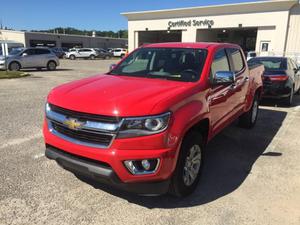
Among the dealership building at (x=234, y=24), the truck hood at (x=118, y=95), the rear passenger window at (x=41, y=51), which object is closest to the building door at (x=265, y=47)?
the dealership building at (x=234, y=24)

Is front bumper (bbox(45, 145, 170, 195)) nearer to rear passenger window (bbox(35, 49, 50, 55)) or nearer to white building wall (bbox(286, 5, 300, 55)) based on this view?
rear passenger window (bbox(35, 49, 50, 55))

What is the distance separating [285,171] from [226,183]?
1.10m

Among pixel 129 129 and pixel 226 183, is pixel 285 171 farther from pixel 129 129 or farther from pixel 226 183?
pixel 129 129

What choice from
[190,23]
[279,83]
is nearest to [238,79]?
[279,83]

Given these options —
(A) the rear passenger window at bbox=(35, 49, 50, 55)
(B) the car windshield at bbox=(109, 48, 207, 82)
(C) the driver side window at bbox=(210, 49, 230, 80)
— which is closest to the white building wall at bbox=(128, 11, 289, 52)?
(A) the rear passenger window at bbox=(35, 49, 50, 55)

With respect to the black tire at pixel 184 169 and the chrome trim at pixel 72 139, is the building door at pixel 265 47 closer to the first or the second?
the black tire at pixel 184 169

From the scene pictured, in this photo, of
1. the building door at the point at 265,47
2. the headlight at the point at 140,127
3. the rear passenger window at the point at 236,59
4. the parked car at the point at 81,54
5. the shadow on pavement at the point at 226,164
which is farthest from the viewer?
the parked car at the point at 81,54

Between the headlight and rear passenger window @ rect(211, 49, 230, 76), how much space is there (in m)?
1.63

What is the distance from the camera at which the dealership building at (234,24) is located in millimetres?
29328

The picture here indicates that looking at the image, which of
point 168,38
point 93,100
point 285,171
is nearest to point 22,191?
point 93,100

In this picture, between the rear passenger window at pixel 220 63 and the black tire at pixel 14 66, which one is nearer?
the rear passenger window at pixel 220 63

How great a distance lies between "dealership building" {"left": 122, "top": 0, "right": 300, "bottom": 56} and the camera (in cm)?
2933

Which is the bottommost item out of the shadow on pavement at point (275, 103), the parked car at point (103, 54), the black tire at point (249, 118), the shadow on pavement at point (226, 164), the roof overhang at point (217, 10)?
the parked car at point (103, 54)

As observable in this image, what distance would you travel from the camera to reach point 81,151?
10.2 feet
